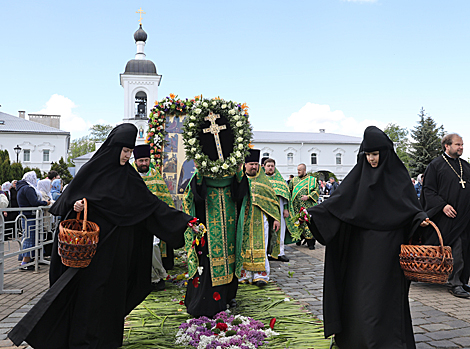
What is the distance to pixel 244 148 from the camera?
16.8ft

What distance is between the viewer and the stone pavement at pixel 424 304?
13.5 ft

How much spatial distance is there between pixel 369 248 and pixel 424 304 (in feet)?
8.22

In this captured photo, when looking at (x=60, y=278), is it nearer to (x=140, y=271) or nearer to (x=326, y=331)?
(x=140, y=271)

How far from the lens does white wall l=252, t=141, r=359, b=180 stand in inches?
2121

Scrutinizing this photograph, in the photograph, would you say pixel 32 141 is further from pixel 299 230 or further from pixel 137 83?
pixel 299 230

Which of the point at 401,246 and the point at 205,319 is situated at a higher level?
the point at 401,246

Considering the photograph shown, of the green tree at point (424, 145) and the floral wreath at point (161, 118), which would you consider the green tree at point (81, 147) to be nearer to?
the green tree at point (424, 145)

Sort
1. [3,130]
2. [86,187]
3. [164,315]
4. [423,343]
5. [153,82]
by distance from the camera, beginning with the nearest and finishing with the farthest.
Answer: [86,187]
[423,343]
[164,315]
[153,82]
[3,130]

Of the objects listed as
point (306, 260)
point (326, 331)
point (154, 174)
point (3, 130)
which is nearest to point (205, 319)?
point (326, 331)

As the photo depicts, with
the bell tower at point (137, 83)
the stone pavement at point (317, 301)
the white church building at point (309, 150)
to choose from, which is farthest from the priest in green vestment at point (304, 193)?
the white church building at point (309, 150)

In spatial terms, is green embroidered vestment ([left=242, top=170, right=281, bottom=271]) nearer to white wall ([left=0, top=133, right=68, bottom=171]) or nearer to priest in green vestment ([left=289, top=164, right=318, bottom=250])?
priest in green vestment ([left=289, top=164, right=318, bottom=250])

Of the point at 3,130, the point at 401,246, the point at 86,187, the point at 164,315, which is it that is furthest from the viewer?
the point at 3,130

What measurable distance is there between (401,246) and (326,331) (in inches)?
42.1

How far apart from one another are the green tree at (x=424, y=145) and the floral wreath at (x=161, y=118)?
27107 mm
